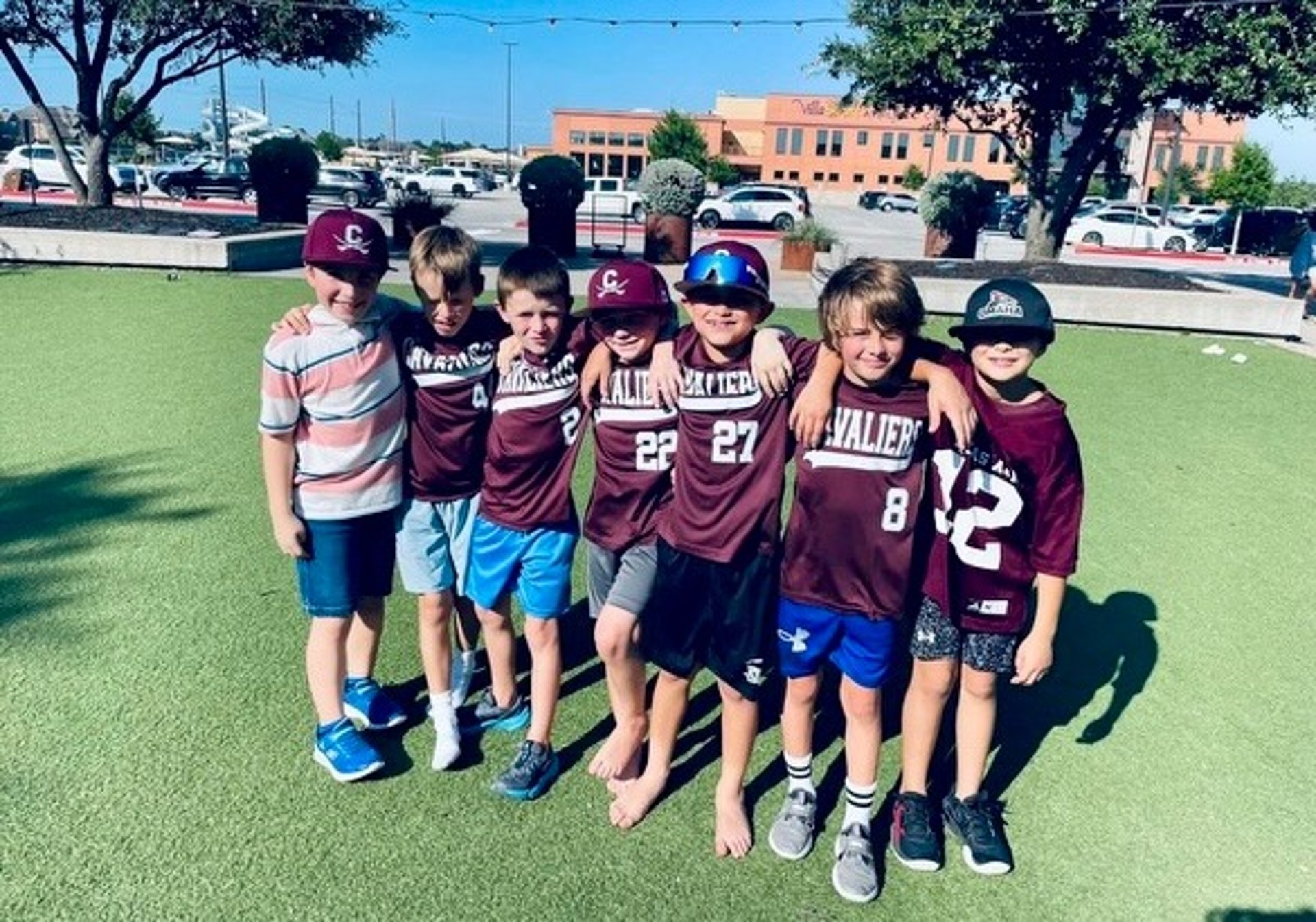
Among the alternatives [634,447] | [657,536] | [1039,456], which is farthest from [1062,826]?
[634,447]

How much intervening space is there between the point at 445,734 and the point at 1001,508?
1.81 m

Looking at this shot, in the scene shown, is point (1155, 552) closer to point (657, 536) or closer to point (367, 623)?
point (657, 536)

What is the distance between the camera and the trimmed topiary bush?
20.5 m

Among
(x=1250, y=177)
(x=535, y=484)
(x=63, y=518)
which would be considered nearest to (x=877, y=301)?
(x=535, y=484)

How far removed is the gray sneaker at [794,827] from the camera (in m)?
2.82

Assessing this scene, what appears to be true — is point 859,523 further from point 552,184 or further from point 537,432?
point 552,184

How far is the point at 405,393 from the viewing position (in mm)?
3090

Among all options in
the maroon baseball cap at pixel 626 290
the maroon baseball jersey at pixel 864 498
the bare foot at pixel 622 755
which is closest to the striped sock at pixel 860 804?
the maroon baseball jersey at pixel 864 498

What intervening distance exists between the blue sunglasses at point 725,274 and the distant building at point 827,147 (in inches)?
3086

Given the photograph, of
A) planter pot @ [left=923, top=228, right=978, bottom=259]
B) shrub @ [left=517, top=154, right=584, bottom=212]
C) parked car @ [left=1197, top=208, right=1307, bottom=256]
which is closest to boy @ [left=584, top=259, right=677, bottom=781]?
shrub @ [left=517, top=154, right=584, bottom=212]

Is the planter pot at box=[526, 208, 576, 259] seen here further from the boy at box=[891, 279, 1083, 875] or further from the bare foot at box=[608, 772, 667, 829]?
the boy at box=[891, 279, 1083, 875]

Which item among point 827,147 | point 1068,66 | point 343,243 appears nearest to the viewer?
point 343,243

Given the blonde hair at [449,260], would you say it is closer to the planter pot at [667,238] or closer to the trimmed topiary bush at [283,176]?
the planter pot at [667,238]

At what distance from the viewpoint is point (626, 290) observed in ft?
9.04
